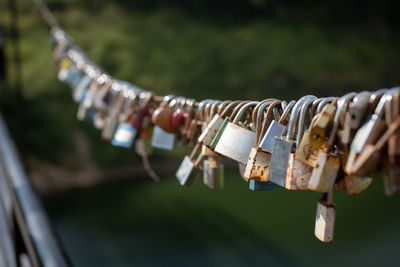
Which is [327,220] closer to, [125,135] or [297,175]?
[297,175]

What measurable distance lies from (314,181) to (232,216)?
337 centimetres

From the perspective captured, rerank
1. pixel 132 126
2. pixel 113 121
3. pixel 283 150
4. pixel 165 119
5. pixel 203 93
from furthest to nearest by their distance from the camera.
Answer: pixel 203 93 → pixel 113 121 → pixel 132 126 → pixel 165 119 → pixel 283 150

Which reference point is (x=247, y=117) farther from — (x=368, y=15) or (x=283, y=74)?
(x=368, y=15)

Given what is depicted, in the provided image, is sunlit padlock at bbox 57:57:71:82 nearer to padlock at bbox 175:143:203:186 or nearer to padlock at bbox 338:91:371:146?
padlock at bbox 175:143:203:186

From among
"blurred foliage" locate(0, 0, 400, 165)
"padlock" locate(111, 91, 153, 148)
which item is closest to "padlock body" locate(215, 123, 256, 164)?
"padlock" locate(111, 91, 153, 148)

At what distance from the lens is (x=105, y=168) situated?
471cm

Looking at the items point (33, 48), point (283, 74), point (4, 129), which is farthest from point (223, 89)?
point (4, 129)

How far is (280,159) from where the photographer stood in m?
0.45

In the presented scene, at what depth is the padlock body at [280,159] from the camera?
44 cm

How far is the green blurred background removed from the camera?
3238 millimetres

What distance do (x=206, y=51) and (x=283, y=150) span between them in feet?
19.2

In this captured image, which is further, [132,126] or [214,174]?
[132,126]

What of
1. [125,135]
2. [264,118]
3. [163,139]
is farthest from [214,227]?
[264,118]

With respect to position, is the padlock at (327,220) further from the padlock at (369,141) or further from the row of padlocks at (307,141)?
the padlock at (369,141)
